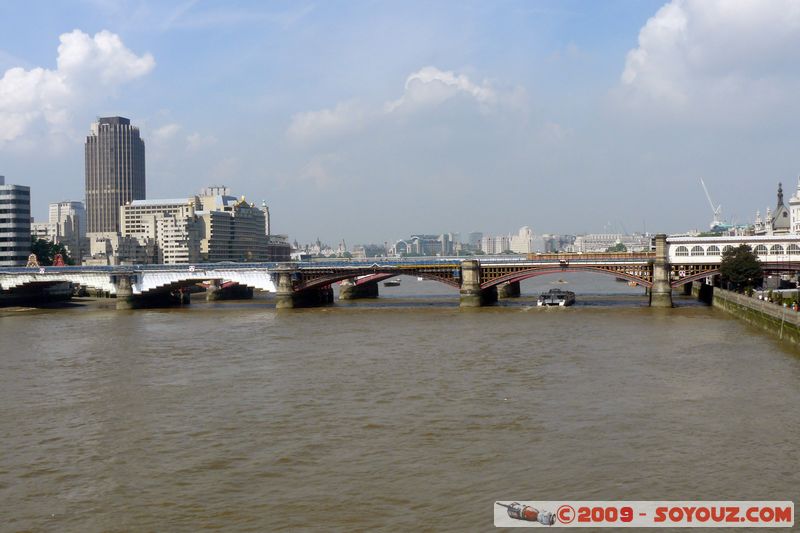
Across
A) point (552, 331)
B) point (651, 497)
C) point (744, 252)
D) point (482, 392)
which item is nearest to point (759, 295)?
point (744, 252)

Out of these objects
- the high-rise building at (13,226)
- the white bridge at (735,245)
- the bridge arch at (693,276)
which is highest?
the high-rise building at (13,226)

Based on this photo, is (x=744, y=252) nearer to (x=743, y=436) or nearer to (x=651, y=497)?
(x=743, y=436)

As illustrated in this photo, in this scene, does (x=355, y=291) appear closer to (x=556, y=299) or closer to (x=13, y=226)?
(x=556, y=299)

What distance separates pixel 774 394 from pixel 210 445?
23.3 metres

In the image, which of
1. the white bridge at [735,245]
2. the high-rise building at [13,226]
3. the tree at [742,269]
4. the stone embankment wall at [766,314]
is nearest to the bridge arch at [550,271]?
the tree at [742,269]

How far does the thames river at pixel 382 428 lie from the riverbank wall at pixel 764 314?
139 centimetres

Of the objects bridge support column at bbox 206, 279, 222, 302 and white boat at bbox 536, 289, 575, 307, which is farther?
bridge support column at bbox 206, 279, 222, 302

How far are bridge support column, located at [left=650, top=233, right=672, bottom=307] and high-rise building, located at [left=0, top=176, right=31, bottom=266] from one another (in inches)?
4271

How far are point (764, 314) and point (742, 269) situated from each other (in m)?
26.2

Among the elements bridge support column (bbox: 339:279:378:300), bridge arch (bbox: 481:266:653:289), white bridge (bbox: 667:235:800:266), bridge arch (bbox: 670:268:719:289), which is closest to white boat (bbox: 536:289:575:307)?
bridge arch (bbox: 481:266:653:289)

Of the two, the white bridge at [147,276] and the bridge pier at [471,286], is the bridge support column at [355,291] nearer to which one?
the white bridge at [147,276]

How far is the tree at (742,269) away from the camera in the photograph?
276 feet

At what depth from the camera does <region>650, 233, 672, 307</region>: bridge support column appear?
8462 centimetres

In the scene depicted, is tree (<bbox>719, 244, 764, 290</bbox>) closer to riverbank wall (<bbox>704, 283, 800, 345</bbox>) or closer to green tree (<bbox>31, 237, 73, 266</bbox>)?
riverbank wall (<bbox>704, 283, 800, 345</bbox>)
